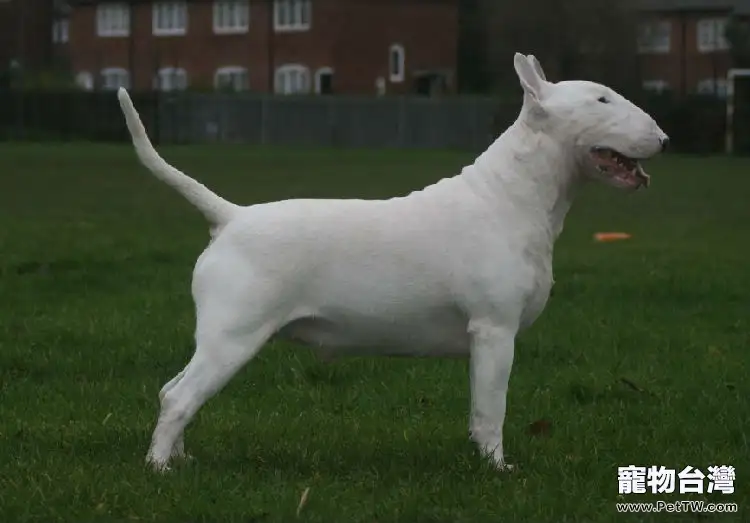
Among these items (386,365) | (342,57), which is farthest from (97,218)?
(342,57)

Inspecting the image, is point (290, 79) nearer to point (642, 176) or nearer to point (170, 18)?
point (170, 18)

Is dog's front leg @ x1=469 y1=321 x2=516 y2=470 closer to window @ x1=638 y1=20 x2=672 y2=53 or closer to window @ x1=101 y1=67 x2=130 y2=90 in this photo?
window @ x1=638 y1=20 x2=672 y2=53

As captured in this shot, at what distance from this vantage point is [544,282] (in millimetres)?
6742

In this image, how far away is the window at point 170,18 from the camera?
68562mm

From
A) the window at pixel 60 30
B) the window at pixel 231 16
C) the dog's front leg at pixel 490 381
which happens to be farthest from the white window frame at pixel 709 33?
the dog's front leg at pixel 490 381

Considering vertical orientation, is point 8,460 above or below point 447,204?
below

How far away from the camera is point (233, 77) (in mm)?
67312

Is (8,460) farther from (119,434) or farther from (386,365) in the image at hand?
(386,365)

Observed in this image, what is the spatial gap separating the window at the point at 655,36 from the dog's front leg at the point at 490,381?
2080 inches

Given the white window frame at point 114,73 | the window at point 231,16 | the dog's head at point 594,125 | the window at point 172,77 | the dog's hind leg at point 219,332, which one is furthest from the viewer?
the white window frame at point 114,73

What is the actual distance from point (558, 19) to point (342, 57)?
11.8 m

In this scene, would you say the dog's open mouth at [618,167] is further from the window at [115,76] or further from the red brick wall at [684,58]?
the red brick wall at [684,58]

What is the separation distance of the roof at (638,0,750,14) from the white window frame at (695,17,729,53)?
67cm

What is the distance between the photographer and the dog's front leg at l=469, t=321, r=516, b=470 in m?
6.58
